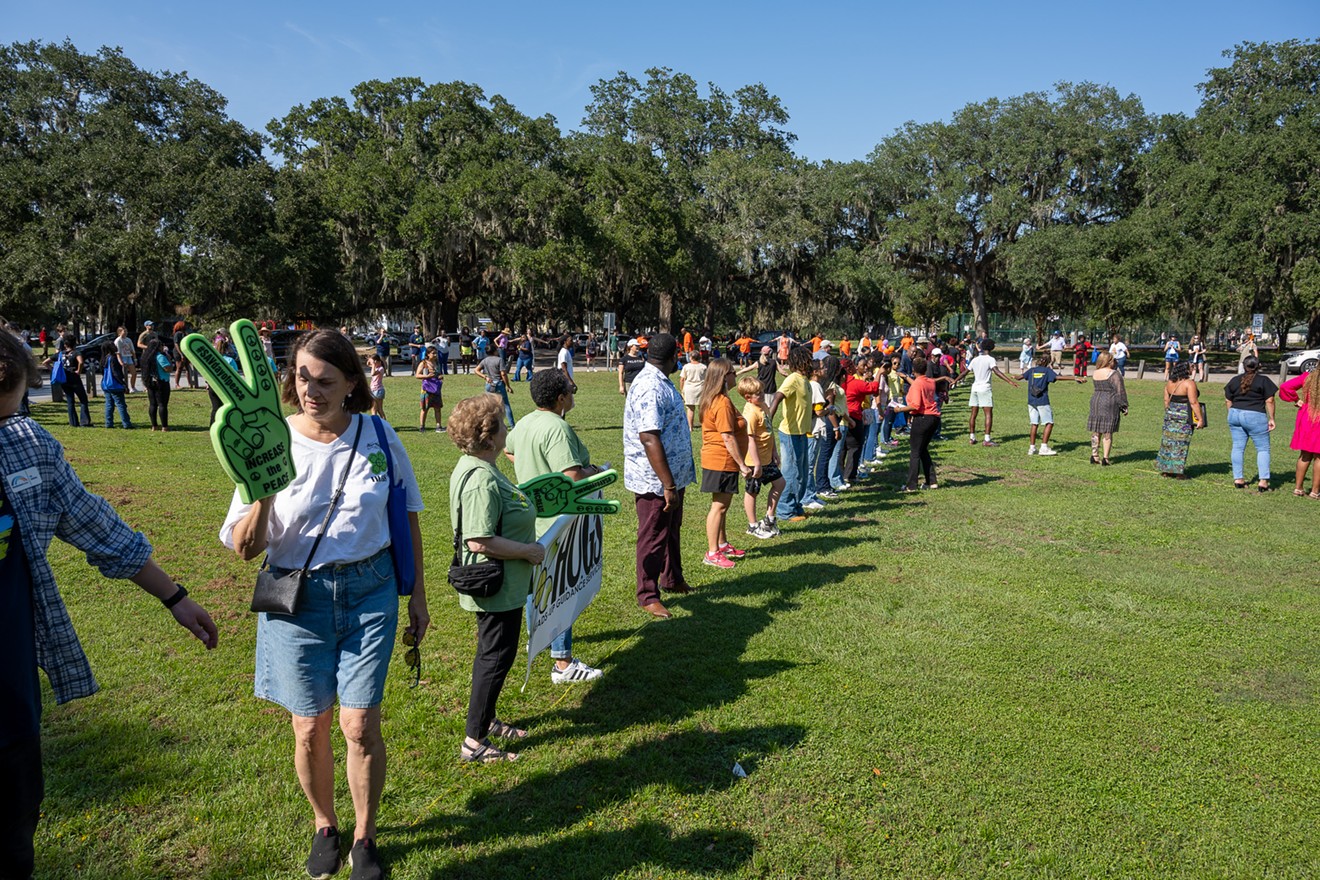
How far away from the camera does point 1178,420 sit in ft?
36.6

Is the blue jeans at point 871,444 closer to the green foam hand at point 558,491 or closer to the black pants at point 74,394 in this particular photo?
the green foam hand at point 558,491

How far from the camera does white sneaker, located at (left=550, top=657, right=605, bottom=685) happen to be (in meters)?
4.57

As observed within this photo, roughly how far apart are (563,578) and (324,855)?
1.66 metres

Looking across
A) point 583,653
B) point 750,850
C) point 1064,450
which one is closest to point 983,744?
point 750,850

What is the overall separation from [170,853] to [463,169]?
34692mm

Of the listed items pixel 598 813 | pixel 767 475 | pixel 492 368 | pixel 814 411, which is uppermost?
pixel 492 368

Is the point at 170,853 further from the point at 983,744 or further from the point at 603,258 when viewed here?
the point at 603,258

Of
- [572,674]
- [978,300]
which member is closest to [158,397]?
[572,674]

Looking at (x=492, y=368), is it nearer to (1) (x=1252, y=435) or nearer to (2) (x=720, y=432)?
(2) (x=720, y=432)

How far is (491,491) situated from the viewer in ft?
11.1

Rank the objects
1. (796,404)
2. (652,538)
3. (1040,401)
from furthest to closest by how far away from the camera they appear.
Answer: (1040,401) < (796,404) < (652,538)

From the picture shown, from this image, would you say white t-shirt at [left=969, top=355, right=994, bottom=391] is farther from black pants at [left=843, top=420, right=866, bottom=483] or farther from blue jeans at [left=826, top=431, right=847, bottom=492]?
blue jeans at [left=826, top=431, right=847, bottom=492]

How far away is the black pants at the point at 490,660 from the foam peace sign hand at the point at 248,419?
1410 millimetres

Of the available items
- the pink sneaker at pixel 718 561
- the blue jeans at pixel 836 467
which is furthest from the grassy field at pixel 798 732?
the blue jeans at pixel 836 467
